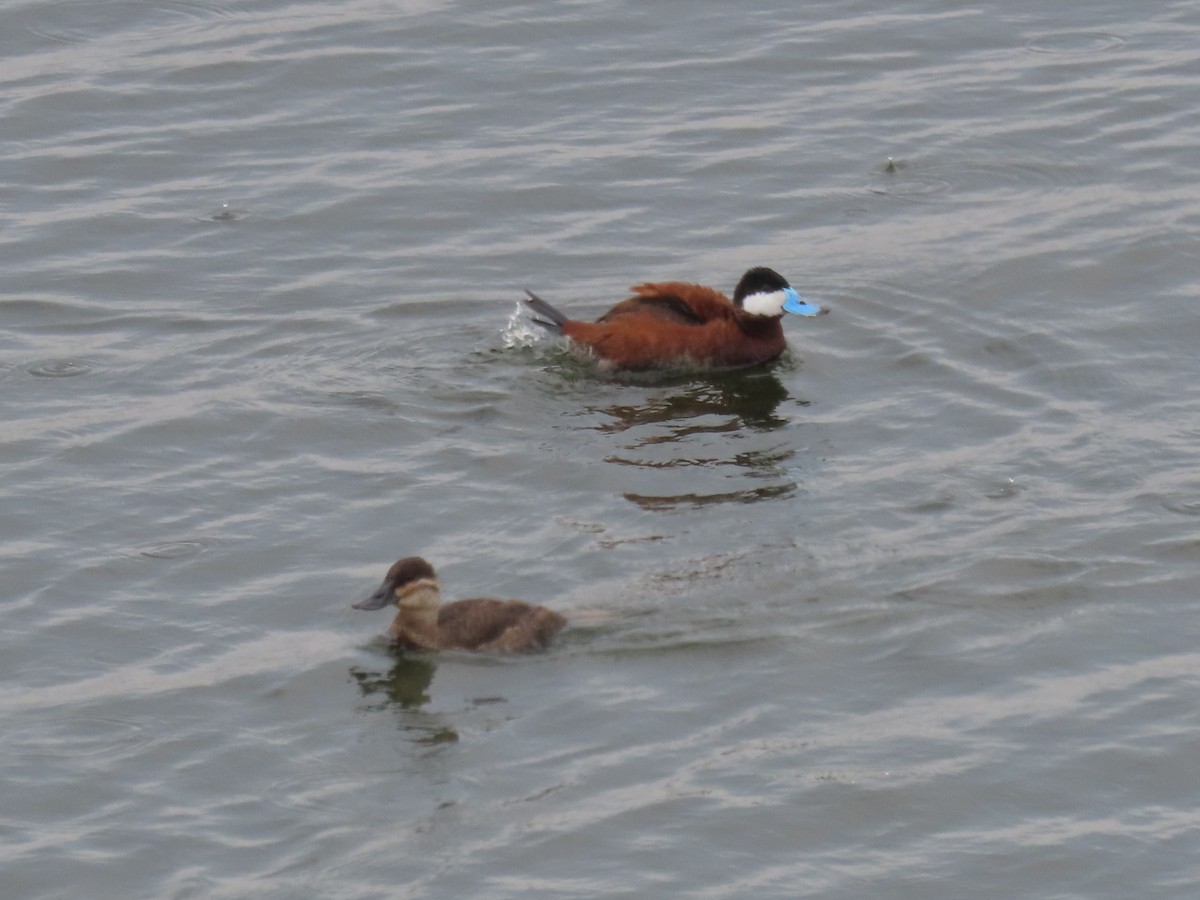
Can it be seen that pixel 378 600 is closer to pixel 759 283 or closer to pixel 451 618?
pixel 451 618

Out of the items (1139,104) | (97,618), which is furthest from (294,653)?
(1139,104)

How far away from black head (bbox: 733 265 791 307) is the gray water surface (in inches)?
19.8

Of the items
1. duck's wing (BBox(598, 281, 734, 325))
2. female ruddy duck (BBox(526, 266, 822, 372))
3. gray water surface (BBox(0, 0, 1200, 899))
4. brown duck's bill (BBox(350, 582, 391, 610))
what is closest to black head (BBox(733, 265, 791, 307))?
female ruddy duck (BBox(526, 266, 822, 372))

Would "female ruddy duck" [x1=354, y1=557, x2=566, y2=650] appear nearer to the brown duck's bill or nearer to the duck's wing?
the brown duck's bill

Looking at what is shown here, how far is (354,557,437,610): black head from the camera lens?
9.61 metres

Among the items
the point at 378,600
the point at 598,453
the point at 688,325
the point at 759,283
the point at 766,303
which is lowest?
the point at 378,600

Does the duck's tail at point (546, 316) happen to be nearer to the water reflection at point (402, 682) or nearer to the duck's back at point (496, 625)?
the duck's back at point (496, 625)

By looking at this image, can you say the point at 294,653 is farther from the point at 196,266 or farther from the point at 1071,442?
the point at 196,266

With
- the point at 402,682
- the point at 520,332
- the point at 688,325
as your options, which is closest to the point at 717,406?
the point at 688,325

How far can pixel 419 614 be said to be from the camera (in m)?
9.61

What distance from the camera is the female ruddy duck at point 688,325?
13.1 m

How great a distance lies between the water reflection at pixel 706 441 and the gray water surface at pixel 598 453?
0.14 feet

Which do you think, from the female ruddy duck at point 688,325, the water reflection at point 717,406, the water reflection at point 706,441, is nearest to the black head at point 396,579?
the water reflection at point 706,441

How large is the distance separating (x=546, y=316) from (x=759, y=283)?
1348 mm
